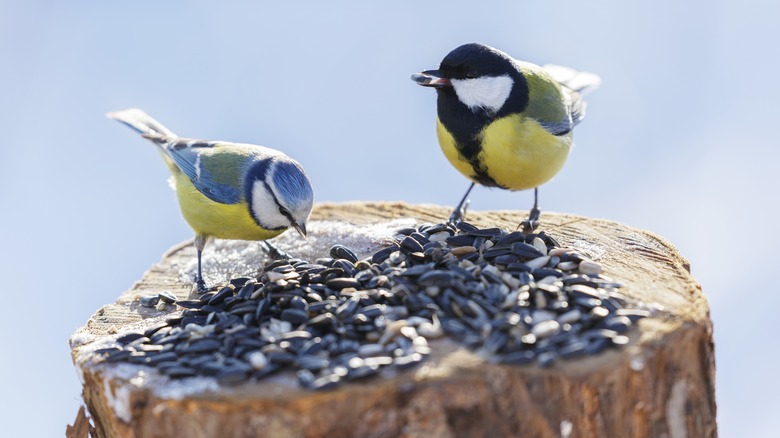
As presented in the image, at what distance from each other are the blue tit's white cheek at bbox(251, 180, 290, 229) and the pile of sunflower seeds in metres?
0.34

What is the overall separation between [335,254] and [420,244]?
1.16 ft

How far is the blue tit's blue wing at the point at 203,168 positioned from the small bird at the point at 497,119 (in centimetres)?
86

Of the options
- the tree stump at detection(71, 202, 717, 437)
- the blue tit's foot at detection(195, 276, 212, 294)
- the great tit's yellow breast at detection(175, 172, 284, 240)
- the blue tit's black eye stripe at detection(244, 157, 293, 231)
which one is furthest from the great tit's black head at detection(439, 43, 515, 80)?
the blue tit's foot at detection(195, 276, 212, 294)

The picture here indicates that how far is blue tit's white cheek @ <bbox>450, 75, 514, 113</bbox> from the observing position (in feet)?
9.65

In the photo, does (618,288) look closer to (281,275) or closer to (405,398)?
(405,398)

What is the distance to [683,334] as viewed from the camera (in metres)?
2.06

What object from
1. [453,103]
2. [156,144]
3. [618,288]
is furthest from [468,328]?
[156,144]

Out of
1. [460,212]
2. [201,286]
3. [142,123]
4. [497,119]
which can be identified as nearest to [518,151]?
[497,119]

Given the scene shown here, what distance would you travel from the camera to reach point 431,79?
9.71 feet

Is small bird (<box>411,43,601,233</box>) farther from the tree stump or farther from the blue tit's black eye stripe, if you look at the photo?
the tree stump

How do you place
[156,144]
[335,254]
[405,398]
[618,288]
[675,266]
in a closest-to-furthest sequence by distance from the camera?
[405,398]
[618,288]
[675,266]
[335,254]
[156,144]

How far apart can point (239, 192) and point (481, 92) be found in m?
1.03

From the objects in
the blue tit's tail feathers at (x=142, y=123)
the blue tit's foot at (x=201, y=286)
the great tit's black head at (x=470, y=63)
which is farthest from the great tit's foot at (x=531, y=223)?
the blue tit's tail feathers at (x=142, y=123)

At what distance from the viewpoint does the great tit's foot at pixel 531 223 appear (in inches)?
124
